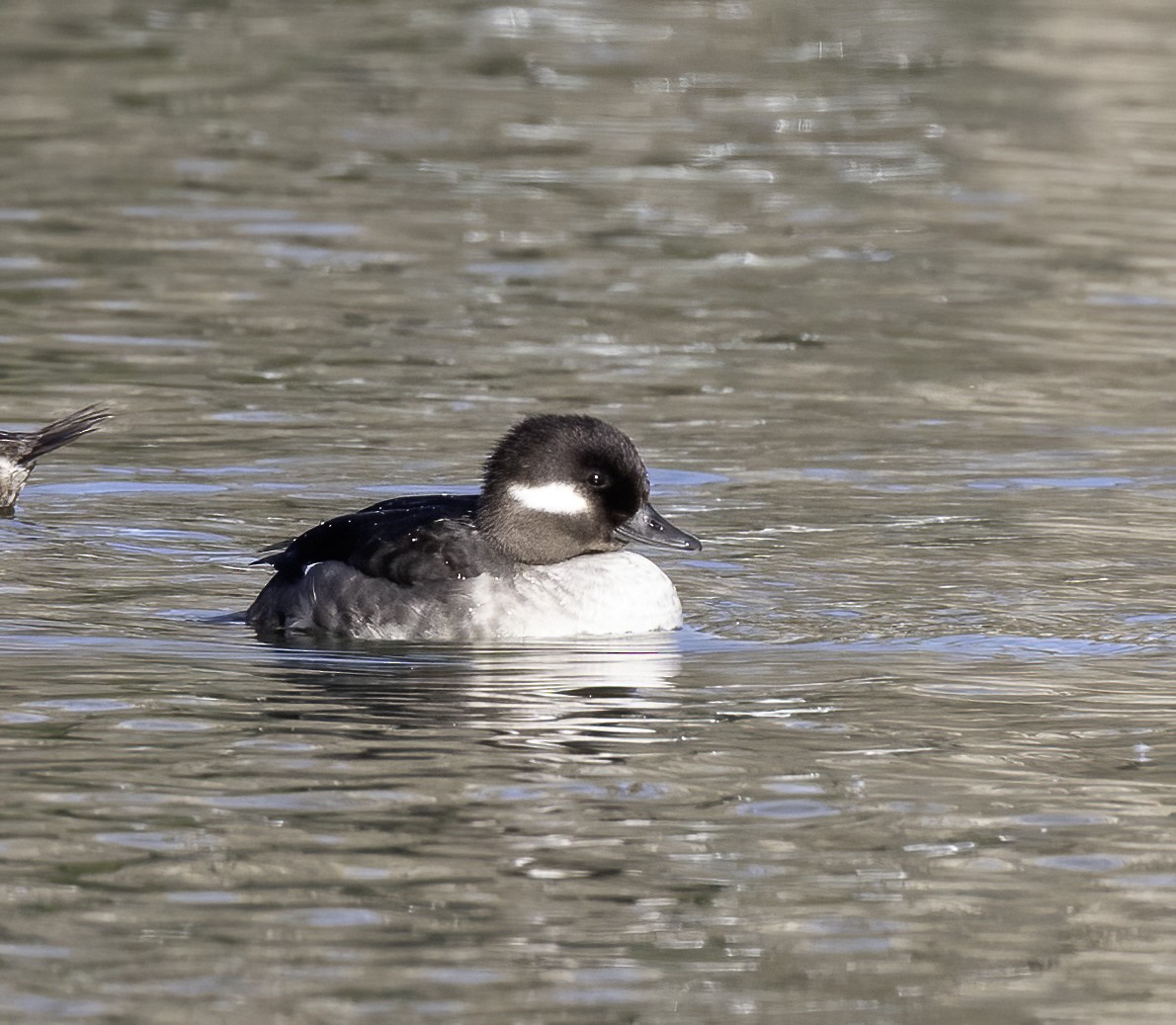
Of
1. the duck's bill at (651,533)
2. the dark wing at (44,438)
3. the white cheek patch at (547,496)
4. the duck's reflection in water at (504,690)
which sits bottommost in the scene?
the duck's reflection in water at (504,690)

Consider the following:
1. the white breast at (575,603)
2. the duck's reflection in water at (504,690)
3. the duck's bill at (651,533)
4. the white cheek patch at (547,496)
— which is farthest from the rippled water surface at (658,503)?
the white cheek patch at (547,496)

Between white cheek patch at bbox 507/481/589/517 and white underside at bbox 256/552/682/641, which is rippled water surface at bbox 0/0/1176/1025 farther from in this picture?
white cheek patch at bbox 507/481/589/517

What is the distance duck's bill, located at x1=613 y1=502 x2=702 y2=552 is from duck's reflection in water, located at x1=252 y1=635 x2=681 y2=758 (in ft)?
1.37

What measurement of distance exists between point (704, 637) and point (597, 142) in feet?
49.9

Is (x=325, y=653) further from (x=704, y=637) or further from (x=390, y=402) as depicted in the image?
(x=390, y=402)

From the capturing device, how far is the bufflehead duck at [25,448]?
41.8ft

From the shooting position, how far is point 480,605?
401 inches

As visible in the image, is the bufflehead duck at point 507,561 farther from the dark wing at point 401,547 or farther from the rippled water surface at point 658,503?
the rippled water surface at point 658,503

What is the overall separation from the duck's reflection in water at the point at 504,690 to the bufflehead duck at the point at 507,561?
0.40 feet

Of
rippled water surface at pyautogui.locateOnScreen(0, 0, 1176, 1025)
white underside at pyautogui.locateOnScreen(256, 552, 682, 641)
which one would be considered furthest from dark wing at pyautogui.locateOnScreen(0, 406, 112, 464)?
white underside at pyautogui.locateOnScreen(256, 552, 682, 641)

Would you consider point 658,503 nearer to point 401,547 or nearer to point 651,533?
point 651,533

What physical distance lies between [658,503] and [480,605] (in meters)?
2.93

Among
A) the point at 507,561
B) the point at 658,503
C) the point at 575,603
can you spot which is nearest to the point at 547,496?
the point at 507,561

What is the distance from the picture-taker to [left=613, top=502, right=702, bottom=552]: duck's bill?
10.5 meters
